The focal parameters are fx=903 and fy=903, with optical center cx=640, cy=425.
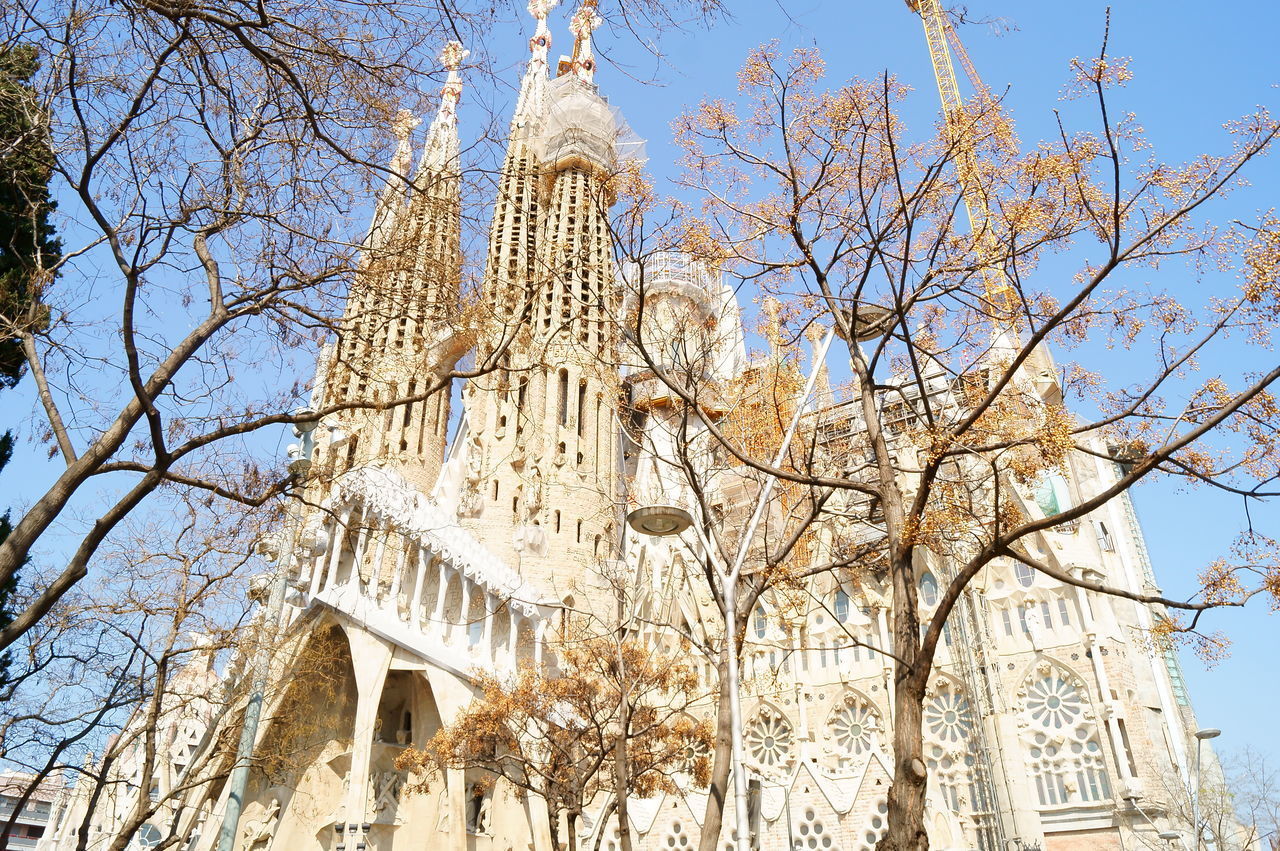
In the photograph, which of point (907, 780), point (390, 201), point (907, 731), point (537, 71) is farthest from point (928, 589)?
point (537, 71)

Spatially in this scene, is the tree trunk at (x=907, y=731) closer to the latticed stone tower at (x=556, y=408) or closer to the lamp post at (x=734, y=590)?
the lamp post at (x=734, y=590)

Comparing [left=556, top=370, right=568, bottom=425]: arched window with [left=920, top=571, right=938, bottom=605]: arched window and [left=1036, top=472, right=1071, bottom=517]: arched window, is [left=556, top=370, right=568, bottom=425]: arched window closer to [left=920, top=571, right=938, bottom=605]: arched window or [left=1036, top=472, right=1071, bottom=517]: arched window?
[left=920, top=571, right=938, bottom=605]: arched window

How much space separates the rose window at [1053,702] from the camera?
67.7ft

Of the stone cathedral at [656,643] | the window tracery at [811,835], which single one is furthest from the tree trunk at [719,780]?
the window tracery at [811,835]

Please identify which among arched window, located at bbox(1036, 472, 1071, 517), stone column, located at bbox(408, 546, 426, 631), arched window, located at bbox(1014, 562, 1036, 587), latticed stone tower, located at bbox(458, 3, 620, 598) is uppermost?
latticed stone tower, located at bbox(458, 3, 620, 598)

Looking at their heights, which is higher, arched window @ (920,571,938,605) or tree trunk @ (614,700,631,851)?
arched window @ (920,571,938,605)

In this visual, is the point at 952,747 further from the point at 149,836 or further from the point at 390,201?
the point at 390,201

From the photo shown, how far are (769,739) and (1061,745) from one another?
7.29 metres

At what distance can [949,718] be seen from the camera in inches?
872

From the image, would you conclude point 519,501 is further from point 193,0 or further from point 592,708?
point 193,0

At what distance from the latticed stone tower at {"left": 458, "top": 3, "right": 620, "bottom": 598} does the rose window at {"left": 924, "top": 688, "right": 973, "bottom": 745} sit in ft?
31.5

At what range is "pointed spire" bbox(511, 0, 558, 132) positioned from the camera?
123ft

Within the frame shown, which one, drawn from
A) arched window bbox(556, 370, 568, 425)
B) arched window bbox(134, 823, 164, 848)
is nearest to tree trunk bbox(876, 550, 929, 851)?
arched window bbox(134, 823, 164, 848)

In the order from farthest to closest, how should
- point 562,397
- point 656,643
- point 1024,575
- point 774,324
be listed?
point 562,397 < point 1024,575 < point 656,643 < point 774,324
